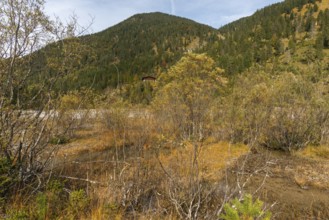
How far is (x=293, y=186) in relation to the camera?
781 cm

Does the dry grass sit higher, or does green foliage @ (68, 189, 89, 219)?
green foliage @ (68, 189, 89, 219)

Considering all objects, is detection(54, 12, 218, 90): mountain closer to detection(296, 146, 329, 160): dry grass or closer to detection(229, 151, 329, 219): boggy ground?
detection(296, 146, 329, 160): dry grass

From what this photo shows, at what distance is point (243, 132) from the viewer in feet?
39.6

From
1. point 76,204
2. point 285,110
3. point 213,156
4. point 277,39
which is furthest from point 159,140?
point 277,39

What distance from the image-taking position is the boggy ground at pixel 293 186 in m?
6.01

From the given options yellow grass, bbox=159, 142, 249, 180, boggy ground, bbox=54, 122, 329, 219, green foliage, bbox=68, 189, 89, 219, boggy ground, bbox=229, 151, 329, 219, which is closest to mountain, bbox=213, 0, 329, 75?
yellow grass, bbox=159, 142, 249, 180

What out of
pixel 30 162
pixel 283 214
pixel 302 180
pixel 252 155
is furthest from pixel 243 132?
pixel 30 162

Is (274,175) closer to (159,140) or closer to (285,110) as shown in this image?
(285,110)

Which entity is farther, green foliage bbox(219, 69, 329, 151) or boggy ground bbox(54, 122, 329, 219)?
green foliage bbox(219, 69, 329, 151)

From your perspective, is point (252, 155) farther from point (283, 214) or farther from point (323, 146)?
Result: point (283, 214)

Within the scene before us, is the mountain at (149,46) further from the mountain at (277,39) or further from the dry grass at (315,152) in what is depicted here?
the dry grass at (315,152)

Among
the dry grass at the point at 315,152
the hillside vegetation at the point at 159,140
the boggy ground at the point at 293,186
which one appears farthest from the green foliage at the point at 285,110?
the boggy ground at the point at 293,186

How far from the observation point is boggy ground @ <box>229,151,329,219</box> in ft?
19.7

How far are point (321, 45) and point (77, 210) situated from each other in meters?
58.0
